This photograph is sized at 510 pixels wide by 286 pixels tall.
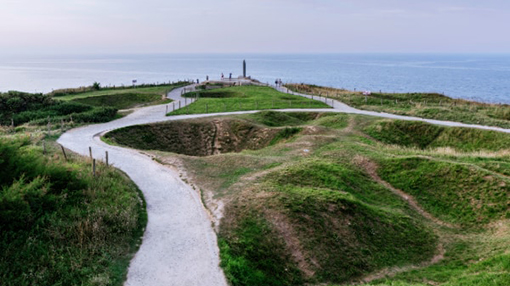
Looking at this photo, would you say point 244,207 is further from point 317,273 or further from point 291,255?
point 317,273

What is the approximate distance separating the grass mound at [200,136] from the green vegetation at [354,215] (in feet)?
21.4

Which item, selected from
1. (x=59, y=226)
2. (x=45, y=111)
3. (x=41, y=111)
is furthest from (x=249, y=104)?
(x=59, y=226)

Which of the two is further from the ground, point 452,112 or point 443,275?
point 452,112

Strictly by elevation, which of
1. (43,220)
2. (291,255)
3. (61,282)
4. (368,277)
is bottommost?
(368,277)

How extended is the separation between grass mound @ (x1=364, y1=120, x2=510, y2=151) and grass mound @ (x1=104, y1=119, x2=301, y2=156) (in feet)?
31.1

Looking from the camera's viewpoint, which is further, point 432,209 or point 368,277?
point 432,209

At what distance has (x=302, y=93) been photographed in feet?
232

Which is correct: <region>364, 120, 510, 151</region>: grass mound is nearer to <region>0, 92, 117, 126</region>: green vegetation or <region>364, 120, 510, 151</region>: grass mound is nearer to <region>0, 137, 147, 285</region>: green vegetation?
<region>0, 137, 147, 285</region>: green vegetation

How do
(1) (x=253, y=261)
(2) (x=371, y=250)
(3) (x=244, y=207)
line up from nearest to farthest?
(1) (x=253, y=261)
(2) (x=371, y=250)
(3) (x=244, y=207)

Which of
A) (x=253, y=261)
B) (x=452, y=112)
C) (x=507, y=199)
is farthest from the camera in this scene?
(x=452, y=112)

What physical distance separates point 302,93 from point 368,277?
193ft

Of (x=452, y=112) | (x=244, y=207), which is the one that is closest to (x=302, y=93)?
(x=452, y=112)

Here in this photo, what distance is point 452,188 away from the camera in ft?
71.6

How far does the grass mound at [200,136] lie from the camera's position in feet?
117
